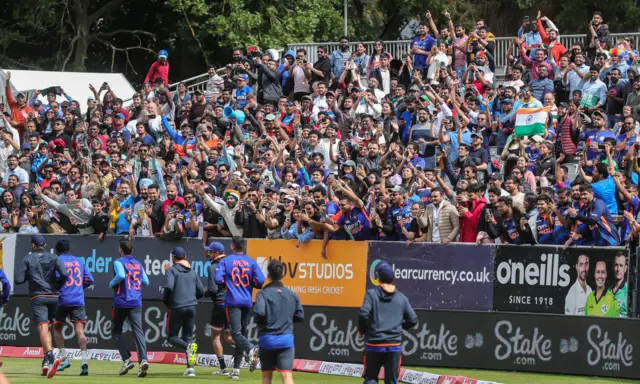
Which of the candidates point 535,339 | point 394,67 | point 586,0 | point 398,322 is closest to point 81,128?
point 394,67

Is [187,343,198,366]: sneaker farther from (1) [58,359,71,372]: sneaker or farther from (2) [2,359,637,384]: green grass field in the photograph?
(1) [58,359,71,372]: sneaker

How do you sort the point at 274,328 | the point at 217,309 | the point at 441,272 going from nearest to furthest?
the point at 274,328, the point at 217,309, the point at 441,272

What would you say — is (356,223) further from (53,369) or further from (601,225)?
(53,369)

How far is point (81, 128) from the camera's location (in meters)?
28.3

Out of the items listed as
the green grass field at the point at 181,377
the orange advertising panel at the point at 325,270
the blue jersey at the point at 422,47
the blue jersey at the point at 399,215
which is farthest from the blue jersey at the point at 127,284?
the blue jersey at the point at 422,47

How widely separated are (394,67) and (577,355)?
1234 centimetres

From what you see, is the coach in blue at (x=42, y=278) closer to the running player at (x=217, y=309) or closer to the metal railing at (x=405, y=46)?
the running player at (x=217, y=309)

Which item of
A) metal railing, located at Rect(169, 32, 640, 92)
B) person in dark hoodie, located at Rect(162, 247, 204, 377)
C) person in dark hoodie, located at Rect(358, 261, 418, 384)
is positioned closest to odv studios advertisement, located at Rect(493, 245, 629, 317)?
person in dark hoodie, located at Rect(162, 247, 204, 377)

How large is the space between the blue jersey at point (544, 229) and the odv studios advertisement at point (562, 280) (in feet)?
A: 0.65

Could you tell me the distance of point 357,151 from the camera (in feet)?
77.7

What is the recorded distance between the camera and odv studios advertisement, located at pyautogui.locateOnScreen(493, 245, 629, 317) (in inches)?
715

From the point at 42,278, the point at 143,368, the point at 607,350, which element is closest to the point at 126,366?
the point at 143,368

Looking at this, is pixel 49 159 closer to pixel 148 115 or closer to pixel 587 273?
pixel 148 115

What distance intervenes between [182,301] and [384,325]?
18.1 feet
